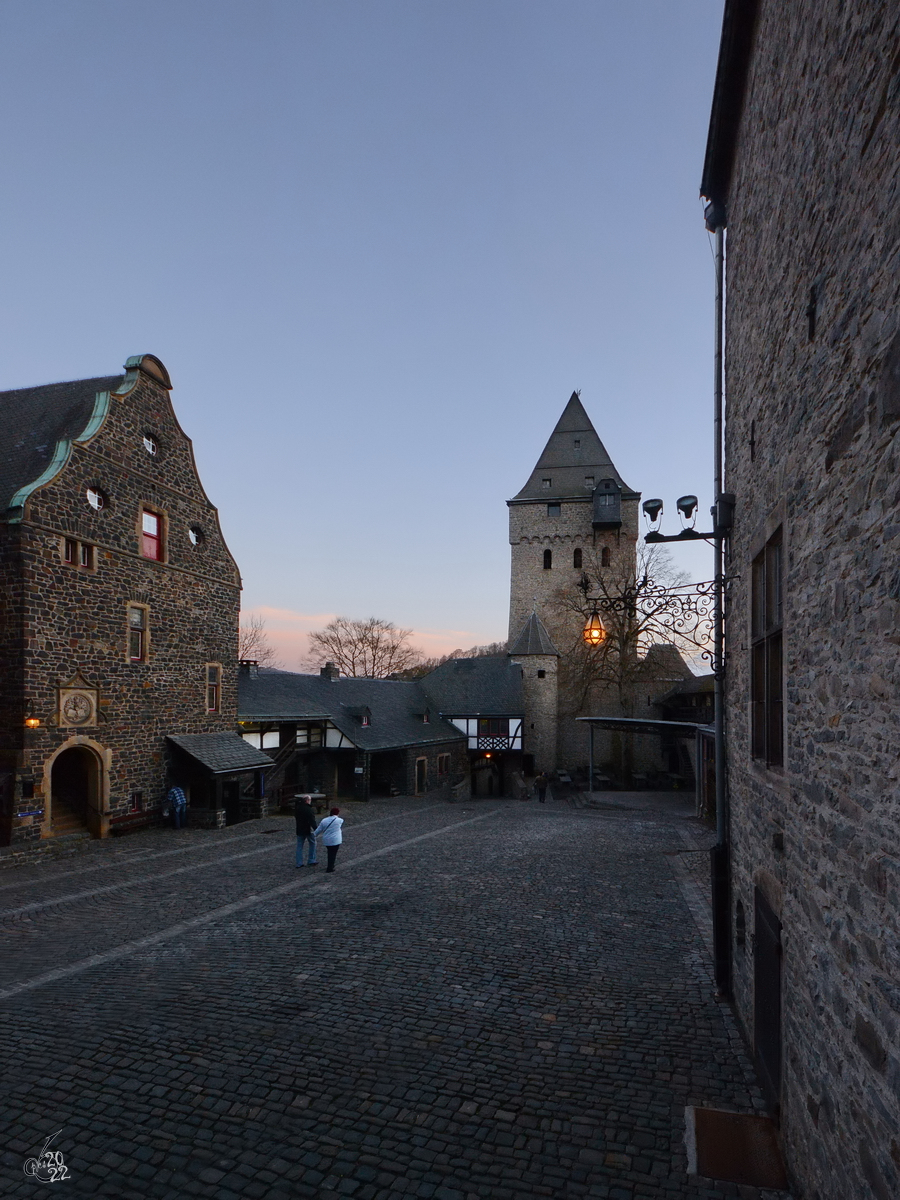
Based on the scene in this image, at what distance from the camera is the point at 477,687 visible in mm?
36594

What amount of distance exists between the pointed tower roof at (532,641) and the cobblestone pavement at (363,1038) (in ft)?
79.1

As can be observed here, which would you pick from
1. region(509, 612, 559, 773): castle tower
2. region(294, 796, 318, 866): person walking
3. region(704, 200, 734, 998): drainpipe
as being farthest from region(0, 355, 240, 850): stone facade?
region(509, 612, 559, 773): castle tower

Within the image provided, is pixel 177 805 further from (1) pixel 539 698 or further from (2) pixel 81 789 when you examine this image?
(1) pixel 539 698

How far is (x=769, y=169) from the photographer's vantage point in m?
5.67

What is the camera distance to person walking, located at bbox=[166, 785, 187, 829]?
18.8 metres

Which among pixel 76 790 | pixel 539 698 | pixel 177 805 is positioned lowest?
pixel 177 805

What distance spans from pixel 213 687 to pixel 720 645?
56.8 ft

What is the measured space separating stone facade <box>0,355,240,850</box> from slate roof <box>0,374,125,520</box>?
0.45 meters

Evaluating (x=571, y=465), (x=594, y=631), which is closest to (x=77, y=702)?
(x=594, y=631)

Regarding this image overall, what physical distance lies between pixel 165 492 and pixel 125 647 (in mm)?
4773

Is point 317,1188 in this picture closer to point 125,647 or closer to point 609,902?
point 609,902

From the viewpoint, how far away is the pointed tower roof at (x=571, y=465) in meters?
43.1

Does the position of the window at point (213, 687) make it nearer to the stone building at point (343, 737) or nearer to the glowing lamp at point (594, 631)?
the stone building at point (343, 737)

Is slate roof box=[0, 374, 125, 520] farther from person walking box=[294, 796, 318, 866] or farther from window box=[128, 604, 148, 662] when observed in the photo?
person walking box=[294, 796, 318, 866]
